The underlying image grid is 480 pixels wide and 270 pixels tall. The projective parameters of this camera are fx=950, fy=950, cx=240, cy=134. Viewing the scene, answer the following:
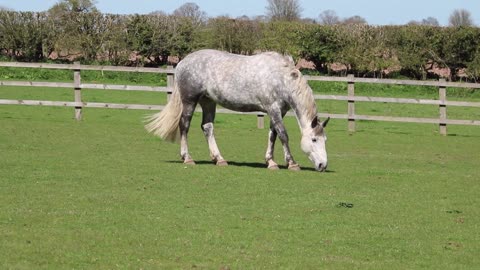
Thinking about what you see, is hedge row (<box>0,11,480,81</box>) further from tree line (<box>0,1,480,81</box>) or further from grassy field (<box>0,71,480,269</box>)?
grassy field (<box>0,71,480,269</box>)

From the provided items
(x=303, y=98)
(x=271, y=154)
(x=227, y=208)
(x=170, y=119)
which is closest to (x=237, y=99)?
(x=271, y=154)

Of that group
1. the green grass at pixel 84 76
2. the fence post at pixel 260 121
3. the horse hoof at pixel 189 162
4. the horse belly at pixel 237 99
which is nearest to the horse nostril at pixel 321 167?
the horse belly at pixel 237 99

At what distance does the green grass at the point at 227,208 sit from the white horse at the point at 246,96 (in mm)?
497

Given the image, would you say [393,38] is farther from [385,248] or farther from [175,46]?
[385,248]

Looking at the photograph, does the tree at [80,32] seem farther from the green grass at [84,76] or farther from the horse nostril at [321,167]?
the horse nostril at [321,167]

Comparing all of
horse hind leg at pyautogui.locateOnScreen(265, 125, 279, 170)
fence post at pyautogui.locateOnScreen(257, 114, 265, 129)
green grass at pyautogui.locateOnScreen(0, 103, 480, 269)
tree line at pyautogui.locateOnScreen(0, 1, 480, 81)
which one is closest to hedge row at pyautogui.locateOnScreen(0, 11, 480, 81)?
tree line at pyautogui.locateOnScreen(0, 1, 480, 81)

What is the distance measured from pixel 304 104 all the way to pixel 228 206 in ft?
12.8

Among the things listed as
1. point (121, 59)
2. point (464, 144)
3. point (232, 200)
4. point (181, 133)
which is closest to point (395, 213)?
point (232, 200)

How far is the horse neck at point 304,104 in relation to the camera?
46.6 ft

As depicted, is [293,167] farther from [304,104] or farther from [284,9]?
[284,9]

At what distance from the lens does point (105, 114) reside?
85.9 feet

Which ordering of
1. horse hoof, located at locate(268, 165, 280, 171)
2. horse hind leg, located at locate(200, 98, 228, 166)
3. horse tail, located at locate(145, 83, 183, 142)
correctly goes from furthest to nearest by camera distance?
horse tail, located at locate(145, 83, 183, 142) → horse hind leg, located at locate(200, 98, 228, 166) → horse hoof, located at locate(268, 165, 280, 171)

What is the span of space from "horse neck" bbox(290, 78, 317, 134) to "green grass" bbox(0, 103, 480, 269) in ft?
2.67

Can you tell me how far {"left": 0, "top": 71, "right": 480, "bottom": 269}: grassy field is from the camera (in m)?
8.18
